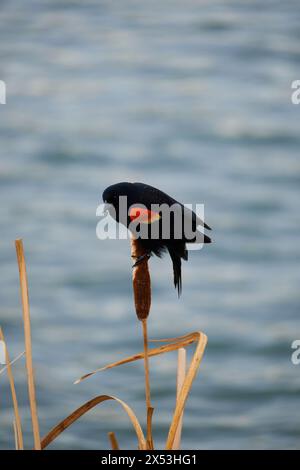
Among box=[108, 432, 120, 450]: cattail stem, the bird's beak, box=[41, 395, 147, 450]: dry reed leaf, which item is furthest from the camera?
the bird's beak

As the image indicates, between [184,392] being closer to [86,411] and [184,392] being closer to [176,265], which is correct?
[86,411]

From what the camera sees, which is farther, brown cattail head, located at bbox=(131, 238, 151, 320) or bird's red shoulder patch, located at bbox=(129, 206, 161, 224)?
bird's red shoulder patch, located at bbox=(129, 206, 161, 224)

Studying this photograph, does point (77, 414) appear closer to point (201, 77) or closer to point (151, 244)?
point (151, 244)

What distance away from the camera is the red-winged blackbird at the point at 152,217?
2.52 meters

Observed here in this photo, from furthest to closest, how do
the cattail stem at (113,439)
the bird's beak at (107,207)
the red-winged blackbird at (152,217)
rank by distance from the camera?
the bird's beak at (107,207) → the red-winged blackbird at (152,217) → the cattail stem at (113,439)

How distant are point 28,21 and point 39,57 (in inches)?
63.9

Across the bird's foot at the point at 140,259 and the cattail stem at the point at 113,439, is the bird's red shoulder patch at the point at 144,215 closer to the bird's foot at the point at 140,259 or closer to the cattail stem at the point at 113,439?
the bird's foot at the point at 140,259

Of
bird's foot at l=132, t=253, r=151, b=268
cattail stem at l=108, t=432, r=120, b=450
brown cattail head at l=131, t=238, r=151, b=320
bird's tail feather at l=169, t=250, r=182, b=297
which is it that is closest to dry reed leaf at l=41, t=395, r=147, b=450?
cattail stem at l=108, t=432, r=120, b=450

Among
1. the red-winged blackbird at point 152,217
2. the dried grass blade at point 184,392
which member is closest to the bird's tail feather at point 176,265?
the red-winged blackbird at point 152,217

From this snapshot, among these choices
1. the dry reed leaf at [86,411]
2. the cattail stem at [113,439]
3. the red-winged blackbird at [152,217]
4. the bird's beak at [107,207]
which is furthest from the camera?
the bird's beak at [107,207]

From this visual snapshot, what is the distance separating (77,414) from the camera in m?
2.31

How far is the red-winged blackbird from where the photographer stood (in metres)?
2.52

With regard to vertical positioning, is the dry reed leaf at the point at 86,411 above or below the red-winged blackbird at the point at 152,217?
below

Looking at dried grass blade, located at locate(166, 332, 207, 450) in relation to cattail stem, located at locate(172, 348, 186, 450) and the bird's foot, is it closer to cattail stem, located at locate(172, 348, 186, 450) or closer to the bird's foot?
cattail stem, located at locate(172, 348, 186, 450)
